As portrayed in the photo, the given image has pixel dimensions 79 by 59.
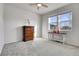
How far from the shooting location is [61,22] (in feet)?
20.6

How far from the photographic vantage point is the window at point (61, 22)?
5559 mm

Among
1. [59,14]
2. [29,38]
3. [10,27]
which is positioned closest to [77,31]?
[59,14]

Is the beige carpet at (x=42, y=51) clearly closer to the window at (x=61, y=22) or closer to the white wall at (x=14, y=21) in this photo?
the window at (x=61, y=22)

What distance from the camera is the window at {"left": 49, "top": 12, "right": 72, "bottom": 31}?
5.56 metres

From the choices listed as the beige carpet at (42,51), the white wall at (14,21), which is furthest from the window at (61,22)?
the white wall at (14,21)

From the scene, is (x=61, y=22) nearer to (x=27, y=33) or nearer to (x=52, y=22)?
(x=52, y=22)

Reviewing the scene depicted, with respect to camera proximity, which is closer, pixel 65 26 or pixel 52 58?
pixel 52 58

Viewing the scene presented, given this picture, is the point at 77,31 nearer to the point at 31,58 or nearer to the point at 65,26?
the point at 65,26

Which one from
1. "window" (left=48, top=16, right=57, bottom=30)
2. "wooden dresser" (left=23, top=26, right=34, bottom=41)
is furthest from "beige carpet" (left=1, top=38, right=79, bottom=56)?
"window" (left=48, top=16, right=57, bottom=30)

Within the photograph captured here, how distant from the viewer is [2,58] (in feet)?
4.27

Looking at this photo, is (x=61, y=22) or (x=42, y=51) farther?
(x=61, y=22)

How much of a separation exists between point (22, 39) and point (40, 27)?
2394mm

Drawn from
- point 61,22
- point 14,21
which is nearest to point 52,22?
point 61,22

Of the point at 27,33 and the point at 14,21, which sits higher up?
the point at 14,21
